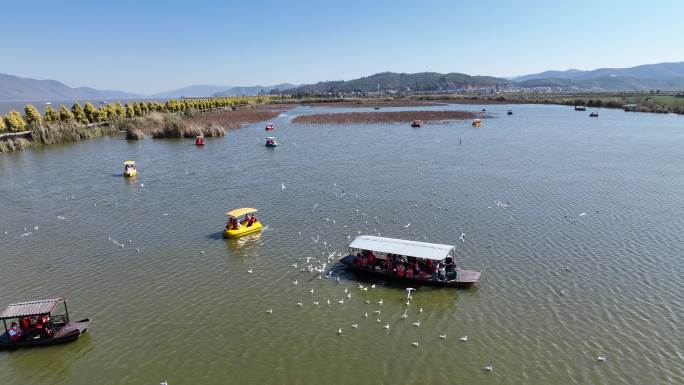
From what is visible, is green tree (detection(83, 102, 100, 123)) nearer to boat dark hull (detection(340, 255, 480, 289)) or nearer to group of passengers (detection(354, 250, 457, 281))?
boat dark hull (detection(340, 255, 480, 289))

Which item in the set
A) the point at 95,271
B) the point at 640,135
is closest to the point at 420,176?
the point at 95,271

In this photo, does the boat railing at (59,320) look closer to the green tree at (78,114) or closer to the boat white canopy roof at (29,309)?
the boat white canopy roof at (29,309)

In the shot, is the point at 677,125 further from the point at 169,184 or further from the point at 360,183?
the point at 169,184

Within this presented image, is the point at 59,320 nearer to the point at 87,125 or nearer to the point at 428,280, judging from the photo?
the point at 428,280

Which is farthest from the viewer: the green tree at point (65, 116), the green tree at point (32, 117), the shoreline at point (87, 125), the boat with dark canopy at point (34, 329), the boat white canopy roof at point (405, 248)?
the green tree at point (65, 116)

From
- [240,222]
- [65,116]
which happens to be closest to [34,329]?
[240,222]

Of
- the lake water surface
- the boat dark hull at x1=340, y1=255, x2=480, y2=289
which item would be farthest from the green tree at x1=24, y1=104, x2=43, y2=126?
the boat dark hull at x1=340, y1=255, x2=480, y2=289

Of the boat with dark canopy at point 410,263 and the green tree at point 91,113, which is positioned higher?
the green tree at point 91,113

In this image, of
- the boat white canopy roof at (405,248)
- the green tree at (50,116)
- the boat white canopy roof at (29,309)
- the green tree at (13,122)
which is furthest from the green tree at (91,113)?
the boat white canopy roof at (405,248)
